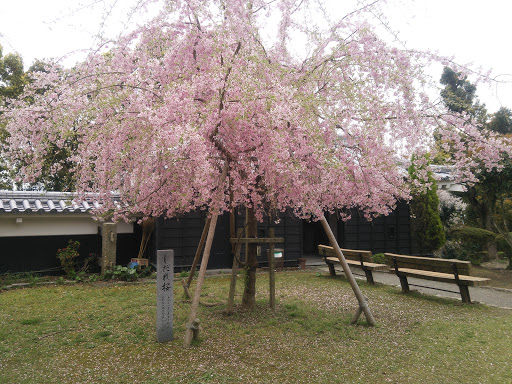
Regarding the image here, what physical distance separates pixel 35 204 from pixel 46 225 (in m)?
0.65

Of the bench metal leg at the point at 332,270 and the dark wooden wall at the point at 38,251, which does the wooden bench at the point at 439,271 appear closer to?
the bench metal leg at the point at 332,270

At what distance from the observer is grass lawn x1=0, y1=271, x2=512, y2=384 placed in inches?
141

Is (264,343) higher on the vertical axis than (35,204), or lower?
lower

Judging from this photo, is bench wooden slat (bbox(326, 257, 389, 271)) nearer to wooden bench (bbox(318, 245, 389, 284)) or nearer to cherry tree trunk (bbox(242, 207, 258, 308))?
wooden bench (bbox(318, 245, 389, 284))

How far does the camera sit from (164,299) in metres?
4.62

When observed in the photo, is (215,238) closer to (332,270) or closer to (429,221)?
(332,270)

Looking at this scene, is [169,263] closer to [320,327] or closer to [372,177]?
[320,327]

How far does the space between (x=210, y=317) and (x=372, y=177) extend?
3.56 m

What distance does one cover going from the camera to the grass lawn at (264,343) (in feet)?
11.7

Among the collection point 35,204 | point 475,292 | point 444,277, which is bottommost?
point 475,292

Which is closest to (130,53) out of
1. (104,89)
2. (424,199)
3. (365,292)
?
(104,89)

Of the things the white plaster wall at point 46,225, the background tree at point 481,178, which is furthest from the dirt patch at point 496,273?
the white plaster wall at point 46,225

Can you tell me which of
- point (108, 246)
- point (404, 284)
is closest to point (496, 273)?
point (404, 284)

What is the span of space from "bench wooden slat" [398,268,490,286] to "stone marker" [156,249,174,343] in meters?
4.88
